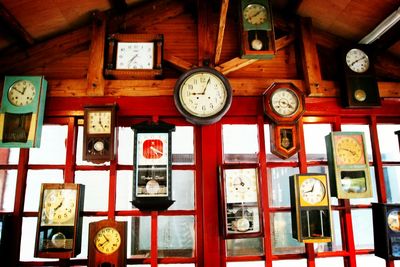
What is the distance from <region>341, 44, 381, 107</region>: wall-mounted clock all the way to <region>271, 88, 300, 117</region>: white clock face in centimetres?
60

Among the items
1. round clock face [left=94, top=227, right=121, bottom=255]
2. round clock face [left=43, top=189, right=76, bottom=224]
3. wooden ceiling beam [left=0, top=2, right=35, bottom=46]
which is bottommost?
round clock face [left=94, top=227, right=121, bottom=255]

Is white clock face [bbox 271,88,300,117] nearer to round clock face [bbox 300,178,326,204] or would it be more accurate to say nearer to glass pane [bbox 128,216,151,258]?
round clock face [bbox 300,178,326,204]

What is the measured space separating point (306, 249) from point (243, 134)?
1.32m

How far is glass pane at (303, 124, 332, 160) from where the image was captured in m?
3.63

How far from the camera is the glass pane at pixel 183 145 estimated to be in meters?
3.47

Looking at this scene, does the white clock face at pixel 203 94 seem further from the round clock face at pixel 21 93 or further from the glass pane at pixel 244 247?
the round clock face at pixel 21 93

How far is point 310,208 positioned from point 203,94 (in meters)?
1.51

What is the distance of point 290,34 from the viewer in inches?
151

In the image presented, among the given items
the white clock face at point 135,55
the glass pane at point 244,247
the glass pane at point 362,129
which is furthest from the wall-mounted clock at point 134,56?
the glass pane at point 362,129

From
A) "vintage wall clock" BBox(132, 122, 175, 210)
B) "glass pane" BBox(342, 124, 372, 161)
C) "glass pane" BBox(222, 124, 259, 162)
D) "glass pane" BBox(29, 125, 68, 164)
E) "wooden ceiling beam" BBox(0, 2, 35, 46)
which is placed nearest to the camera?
"wooden ceiling beam" BBox(0, 2, 35, 46)

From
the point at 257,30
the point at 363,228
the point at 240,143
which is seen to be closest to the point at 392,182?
the point at 363,228

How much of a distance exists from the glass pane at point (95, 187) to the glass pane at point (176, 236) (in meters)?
0.61

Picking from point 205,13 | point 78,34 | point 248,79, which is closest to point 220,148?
point 248,79

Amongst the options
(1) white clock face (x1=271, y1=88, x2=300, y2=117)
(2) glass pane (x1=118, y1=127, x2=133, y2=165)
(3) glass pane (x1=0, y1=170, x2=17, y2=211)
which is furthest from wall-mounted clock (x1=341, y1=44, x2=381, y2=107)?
(3) glass pane (x1=0, y1=170, x2=17, y2=211)
